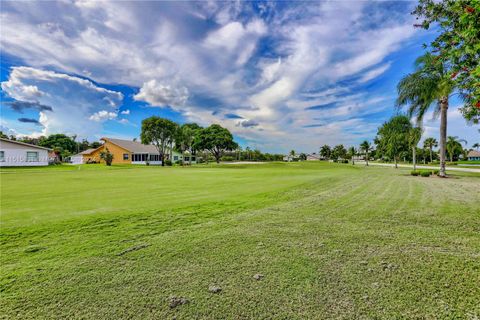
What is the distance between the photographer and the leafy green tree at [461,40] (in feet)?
12.4

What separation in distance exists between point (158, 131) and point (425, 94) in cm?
4528

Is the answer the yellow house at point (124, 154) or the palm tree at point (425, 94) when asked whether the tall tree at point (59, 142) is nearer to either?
the yellow house at point (124, 154)

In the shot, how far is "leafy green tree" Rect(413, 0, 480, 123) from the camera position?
377 centimetres

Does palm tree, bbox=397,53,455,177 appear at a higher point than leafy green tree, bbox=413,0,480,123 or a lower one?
higher

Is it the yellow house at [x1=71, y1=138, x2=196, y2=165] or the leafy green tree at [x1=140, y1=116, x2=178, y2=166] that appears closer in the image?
the leafy green tree at [x1=140, y1=116, x2=178, y2=166]

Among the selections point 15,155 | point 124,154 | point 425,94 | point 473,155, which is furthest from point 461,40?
point 473,155

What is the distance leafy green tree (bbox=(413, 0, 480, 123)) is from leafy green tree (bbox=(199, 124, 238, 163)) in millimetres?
54080

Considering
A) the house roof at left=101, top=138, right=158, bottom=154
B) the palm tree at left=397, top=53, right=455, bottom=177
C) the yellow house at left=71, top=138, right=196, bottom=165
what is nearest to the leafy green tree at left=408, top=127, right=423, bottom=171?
the palm tree at left=397, top=53, right=455, bottom=177

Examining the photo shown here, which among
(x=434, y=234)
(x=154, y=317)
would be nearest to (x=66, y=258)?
(x=154, y=317)

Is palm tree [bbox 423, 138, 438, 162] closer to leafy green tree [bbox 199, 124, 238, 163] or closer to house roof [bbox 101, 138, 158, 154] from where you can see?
leafy green tree [bbox 199, 124, 238, 163]

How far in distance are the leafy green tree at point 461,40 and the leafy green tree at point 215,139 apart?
54080 mm

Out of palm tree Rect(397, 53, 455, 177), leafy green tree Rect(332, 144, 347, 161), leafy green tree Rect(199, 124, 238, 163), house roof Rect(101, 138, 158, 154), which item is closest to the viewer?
palm tree Rect(397, 53, 455, 177)

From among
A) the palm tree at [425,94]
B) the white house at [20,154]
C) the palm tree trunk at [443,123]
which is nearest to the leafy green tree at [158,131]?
the white house at [20,154]

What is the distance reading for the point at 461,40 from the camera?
470 centimetres
